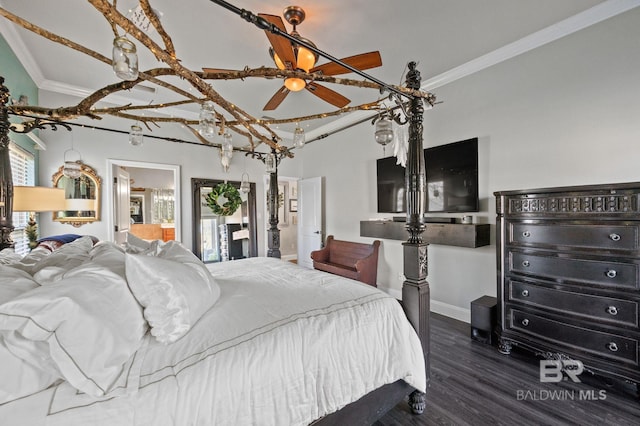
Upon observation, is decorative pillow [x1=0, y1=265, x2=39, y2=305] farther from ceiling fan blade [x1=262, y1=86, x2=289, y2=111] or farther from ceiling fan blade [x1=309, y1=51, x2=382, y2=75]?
ceiling fan blade [x1=262, y1=86, x2=289, y2=111]

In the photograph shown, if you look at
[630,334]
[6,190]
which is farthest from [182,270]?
[630,334]

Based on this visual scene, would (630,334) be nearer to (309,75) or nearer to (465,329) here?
(465,329)

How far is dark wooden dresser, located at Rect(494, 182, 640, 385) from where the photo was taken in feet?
6.10

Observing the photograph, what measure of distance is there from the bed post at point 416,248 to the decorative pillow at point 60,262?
5.91 feet

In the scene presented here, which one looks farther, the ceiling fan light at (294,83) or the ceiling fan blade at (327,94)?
the ceiling fan blade at (327,94)

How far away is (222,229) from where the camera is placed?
18.3 feet

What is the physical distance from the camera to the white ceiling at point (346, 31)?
2141 mm

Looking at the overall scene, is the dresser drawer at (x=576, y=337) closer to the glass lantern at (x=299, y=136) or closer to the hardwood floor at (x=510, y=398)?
the hardwood floor at (x=510, y=398)

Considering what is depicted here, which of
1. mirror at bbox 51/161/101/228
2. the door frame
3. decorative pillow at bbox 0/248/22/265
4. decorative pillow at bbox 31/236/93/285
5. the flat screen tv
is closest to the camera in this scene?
decorative pillow at bbox 31/236/93/285

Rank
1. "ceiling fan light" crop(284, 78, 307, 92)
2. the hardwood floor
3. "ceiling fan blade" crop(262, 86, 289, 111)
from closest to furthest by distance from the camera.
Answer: the hardwood floor < "ceiling fan light" crop(284, 78, 307, 92) < "ceiling fan blade" crop(262, 86, 289, 111)

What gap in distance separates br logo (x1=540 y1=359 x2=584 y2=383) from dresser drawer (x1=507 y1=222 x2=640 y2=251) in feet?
3.03

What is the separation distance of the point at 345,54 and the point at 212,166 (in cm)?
312

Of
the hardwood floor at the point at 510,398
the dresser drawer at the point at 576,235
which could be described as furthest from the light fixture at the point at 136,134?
the dresser drawer at the point at 576,235

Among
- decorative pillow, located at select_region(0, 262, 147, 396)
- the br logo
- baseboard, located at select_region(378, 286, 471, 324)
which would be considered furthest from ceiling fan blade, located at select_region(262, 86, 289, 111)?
the br logo
